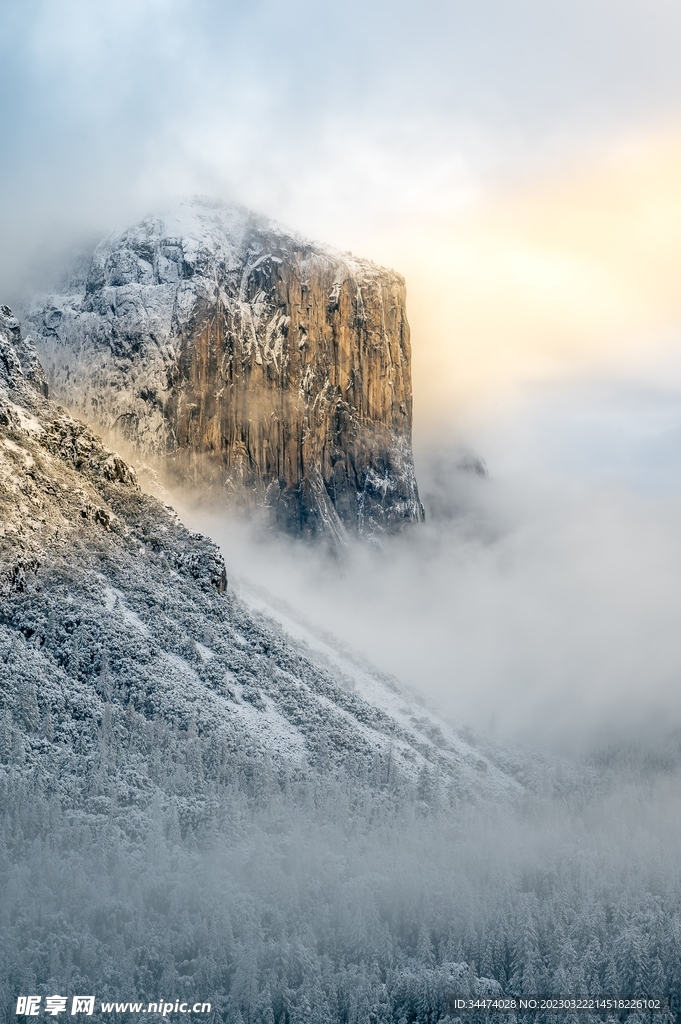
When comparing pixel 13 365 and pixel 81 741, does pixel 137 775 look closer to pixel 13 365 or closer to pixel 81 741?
pixel 81 741

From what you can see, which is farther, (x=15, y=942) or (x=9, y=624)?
(x=9, y=624)

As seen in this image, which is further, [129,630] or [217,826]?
[129,630]

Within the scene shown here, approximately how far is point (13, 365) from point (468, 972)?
278 ft

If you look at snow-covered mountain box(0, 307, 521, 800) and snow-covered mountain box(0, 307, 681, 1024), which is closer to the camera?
snow-covered mountain box(0, 307, 681, 1024)

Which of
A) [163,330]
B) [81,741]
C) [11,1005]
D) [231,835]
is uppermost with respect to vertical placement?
[163,330]

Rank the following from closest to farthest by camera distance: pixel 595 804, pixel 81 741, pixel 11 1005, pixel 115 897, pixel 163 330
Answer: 1. pixel 11 1005
2. pixel 115 897
3. pixel 81 741
4. pixel 595 804
5. pixel 163 330

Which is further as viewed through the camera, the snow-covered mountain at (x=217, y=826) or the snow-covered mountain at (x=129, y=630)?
the snow-covered mountain at (x=129, y=630)

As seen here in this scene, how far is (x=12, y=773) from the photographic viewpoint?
100250 millimetres

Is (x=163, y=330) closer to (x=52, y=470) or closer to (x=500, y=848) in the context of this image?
(x=52, y=470)

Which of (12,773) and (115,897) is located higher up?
(12,773)

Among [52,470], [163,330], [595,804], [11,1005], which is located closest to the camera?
[11,1005]

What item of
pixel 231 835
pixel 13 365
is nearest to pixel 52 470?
pixel 13 365

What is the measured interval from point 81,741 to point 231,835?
18.8 metres

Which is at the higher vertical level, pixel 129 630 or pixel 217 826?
pixel 129 630
